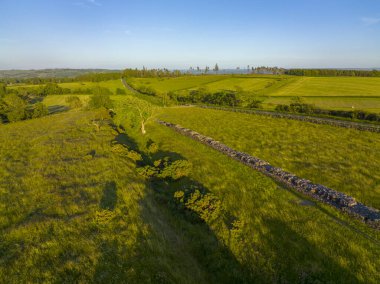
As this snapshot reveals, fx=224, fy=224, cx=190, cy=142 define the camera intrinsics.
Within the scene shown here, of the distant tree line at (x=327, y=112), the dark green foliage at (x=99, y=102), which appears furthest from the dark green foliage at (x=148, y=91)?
the distant tree line at (x=327, y=112)

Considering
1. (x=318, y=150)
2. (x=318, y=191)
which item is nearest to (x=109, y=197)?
(x=318, y=191)

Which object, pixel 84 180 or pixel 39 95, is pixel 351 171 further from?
pixel 39 95

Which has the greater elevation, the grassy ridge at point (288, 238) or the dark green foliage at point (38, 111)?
the dark green foliage at point (38, 111)

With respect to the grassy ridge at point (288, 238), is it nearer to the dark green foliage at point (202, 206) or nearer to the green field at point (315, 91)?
the dark green foliage at point (202, 206)

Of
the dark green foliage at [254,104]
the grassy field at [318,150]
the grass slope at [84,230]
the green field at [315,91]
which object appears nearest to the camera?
the grass slope at [84,230]

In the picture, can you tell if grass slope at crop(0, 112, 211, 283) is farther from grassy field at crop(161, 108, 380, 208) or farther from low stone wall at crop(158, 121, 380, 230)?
grassy field at crop(161, 108, 380, 208)

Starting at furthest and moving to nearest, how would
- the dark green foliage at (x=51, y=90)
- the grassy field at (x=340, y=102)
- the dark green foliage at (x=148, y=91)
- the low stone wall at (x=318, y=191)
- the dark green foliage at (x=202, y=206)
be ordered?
1. the dark green foliage at (x=51, y=90)
2. the dark green foliage at (x=148, y=91)
3. the grassy field at (x=340, y=102)
4. the dark green foliage at (x=202, y=206)
5. the low stone wall at (x=318, y=191)

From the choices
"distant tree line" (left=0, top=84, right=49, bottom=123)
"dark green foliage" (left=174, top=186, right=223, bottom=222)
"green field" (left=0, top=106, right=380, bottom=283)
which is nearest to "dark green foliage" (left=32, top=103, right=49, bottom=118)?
"distant tree line" (left=0, top=84, right=49, bottom=123)

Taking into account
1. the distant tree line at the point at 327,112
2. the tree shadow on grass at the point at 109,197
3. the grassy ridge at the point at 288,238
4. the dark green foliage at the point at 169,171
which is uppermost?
the distant tree line at the point at 327,112
